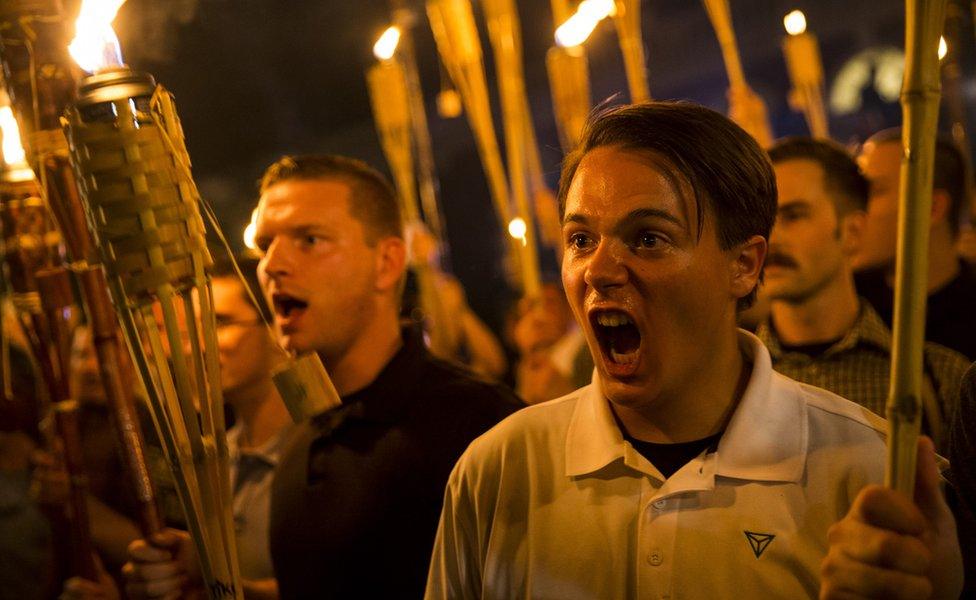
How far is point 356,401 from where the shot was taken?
242cm

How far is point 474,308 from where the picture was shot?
32.3 feet

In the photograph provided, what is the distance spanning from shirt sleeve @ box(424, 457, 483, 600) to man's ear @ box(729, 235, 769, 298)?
59 centimetres

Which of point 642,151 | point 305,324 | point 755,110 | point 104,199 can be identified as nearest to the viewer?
point 104,199

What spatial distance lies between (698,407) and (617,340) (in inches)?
6.8

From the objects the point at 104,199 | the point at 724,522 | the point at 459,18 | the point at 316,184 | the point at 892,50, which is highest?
the point at 892,50

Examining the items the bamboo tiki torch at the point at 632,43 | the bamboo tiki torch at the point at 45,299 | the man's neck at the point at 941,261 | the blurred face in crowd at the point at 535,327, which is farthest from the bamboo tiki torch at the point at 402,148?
the bamboo tiki torch at the point at 45,299

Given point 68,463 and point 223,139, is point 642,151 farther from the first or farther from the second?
point 223,139

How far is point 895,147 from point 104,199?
279 centimetres

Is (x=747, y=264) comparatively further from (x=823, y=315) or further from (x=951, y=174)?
(x=951, y=174)

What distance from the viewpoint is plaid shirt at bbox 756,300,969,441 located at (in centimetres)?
233

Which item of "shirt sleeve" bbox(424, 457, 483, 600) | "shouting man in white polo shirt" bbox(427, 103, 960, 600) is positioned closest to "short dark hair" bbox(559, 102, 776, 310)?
"shouting man in white polo shirt" bbox(427, 103, 960, 600)

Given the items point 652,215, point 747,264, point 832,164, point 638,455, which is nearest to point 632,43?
point 832,164

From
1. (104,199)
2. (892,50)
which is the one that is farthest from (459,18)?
(892,50)

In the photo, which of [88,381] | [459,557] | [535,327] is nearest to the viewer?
[459,557]
